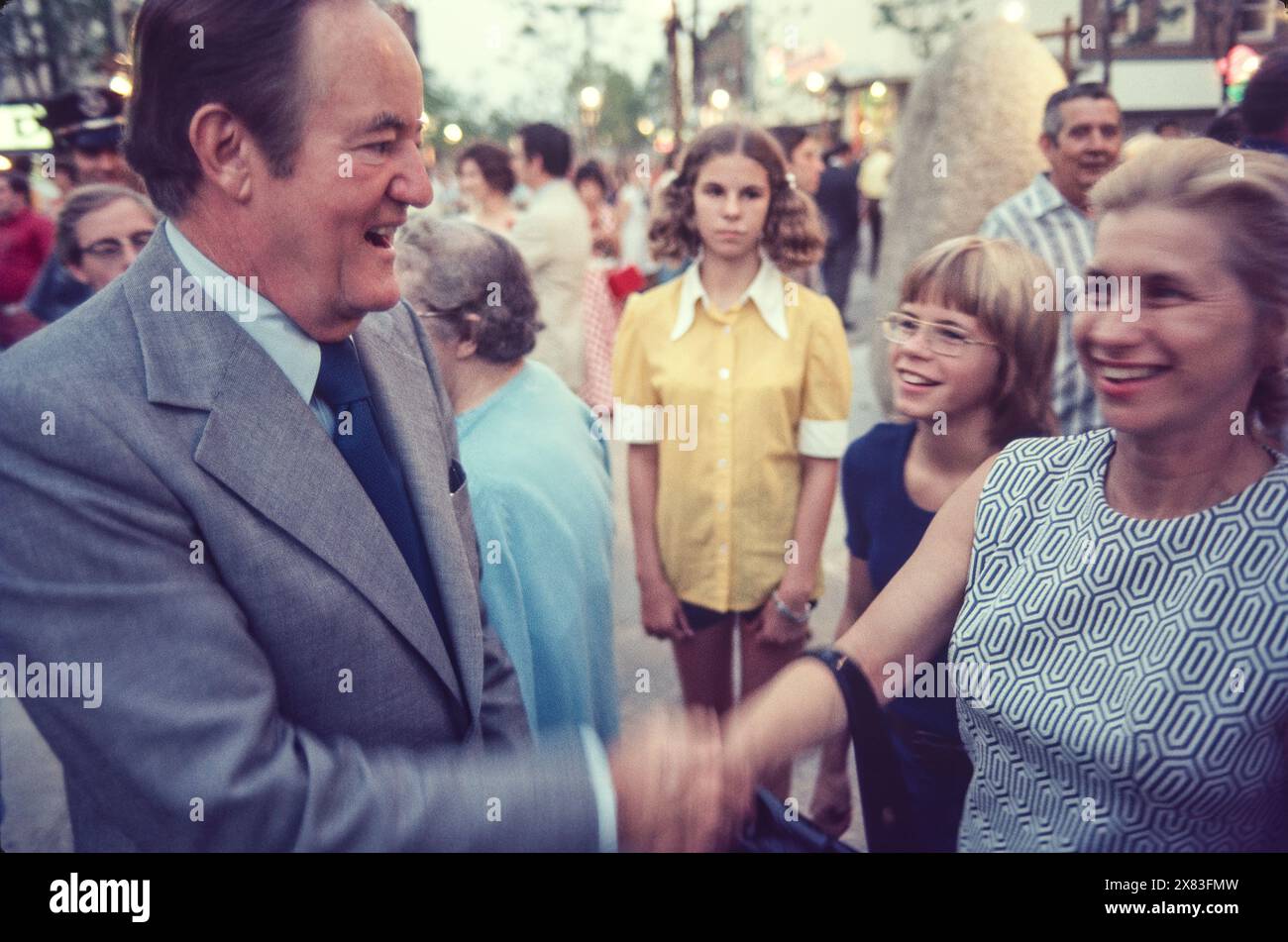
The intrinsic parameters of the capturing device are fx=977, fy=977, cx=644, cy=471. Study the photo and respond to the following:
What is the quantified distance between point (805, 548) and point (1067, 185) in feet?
6.72

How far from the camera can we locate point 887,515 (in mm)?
2459

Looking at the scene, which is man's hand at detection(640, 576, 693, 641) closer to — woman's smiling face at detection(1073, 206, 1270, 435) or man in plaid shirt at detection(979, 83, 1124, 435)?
man in plaid shirt at detection(979, 83, 1124, 435)

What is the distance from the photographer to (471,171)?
6516 mm

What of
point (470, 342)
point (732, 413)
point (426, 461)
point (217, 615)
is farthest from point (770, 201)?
point (217, 615)

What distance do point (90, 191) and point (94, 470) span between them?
3239 mm

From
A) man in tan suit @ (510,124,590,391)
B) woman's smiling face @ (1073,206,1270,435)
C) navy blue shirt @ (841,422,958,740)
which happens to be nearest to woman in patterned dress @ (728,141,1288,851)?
woman's smiling face @ (1073,206,1270,435)

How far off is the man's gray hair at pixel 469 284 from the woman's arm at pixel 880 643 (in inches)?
47.1

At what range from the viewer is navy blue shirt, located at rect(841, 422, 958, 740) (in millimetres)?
2178

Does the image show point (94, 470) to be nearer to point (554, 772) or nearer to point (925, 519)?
point (554, 772)

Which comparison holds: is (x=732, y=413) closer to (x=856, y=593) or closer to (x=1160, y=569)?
(x=856, y=593)

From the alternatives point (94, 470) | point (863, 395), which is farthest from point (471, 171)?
point (94, 470)

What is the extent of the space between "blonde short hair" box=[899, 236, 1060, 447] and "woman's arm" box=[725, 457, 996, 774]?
0.69 m

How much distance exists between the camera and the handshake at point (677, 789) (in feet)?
5.13
